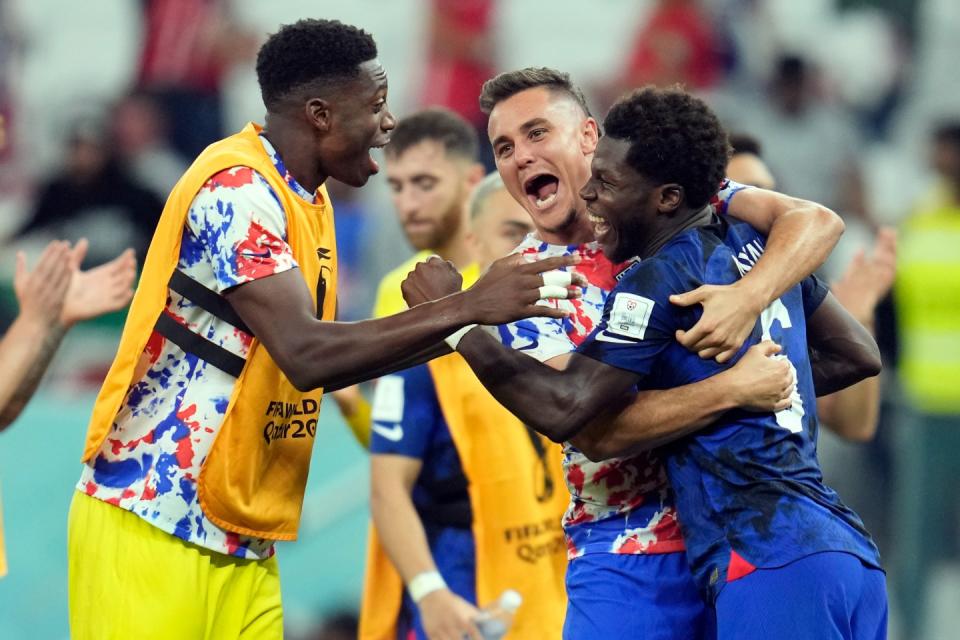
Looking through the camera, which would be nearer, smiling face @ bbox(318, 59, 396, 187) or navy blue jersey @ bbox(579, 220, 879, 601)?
navy blue jersey @ bbox(579, 220, 879, 601)

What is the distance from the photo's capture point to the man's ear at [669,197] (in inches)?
154

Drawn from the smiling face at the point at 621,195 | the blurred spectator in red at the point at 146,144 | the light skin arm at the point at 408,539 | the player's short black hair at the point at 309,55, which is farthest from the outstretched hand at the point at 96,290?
the blurred spectator in red at the point at 146,144

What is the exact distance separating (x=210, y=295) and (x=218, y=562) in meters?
0.74

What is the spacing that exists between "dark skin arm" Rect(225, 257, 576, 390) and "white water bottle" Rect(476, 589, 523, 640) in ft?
5.98

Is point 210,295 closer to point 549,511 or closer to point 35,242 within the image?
point 549,511

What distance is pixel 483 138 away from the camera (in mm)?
10750

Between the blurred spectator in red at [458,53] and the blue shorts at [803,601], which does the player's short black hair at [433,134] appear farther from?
the blurred spectator in red at [458,53]

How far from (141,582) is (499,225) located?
2.21m

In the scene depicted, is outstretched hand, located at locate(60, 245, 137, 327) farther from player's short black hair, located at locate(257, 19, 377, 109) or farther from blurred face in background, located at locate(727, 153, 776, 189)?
blurred face in background, located at locate(727, 153, 776, 189)

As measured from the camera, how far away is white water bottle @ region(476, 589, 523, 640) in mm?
5395

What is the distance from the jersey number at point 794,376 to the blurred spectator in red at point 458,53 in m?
7.40

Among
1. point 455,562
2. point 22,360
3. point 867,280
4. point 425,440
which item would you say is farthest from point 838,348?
point 22,360

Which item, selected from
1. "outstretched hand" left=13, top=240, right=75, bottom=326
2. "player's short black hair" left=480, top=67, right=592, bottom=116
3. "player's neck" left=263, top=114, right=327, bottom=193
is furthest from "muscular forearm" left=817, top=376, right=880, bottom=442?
"outstretched hand" left=13, top=240, right=75, bottom=326

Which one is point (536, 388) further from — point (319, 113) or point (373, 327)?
point (319, 113)
